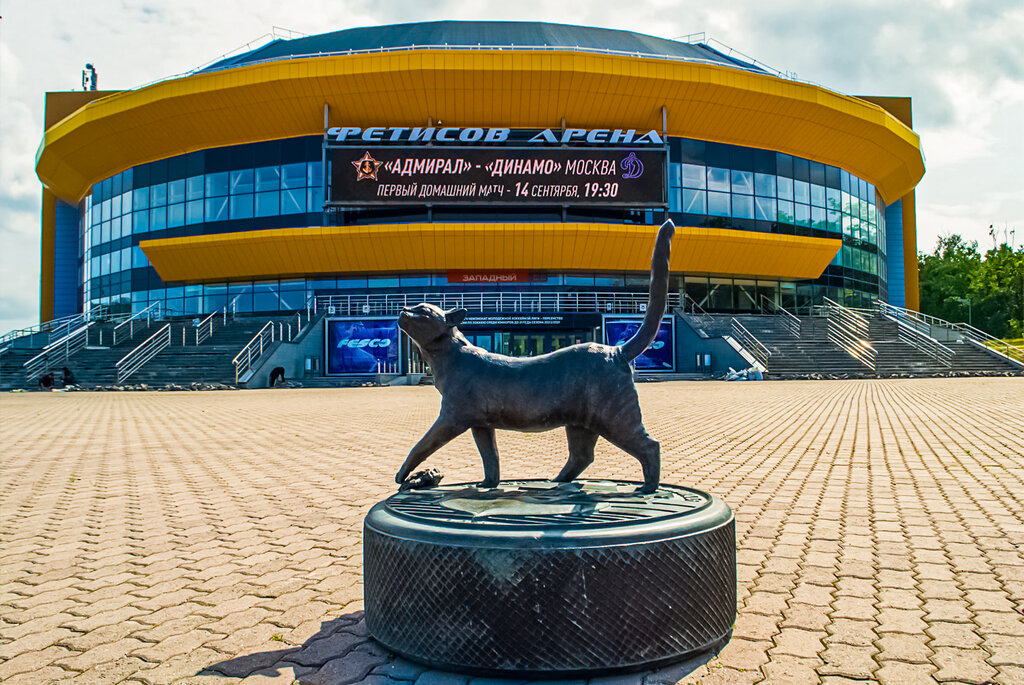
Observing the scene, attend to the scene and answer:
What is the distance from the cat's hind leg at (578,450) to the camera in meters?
3.90

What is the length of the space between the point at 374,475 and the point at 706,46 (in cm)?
4439

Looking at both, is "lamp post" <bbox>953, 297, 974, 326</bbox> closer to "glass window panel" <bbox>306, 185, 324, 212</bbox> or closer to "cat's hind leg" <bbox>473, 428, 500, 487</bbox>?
"glass window panel" <bbox>306, 185, 324, 212</bbox>

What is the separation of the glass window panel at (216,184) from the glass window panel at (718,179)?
27320 millimetres

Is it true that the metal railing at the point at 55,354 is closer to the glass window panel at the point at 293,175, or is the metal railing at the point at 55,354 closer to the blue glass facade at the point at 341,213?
the blue glass facade at the point at 341,213

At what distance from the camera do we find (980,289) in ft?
210

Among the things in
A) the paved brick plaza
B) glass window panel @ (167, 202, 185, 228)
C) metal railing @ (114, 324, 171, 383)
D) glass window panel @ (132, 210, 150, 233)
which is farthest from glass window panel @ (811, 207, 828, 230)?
glass window panel @ (132, 210, 150, 233)

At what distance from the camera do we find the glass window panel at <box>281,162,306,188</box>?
126 feet

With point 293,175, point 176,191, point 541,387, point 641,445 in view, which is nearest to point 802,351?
point 293,175

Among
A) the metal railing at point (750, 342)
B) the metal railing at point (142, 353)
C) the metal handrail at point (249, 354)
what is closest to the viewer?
the metal handrail at point (249, 354)

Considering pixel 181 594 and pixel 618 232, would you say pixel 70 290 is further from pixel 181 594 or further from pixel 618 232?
pixel 181 594

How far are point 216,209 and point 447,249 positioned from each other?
1376cm

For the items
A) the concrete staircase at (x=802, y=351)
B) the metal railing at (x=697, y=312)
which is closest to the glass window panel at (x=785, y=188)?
the concrete staircase at (x=802, y=351)

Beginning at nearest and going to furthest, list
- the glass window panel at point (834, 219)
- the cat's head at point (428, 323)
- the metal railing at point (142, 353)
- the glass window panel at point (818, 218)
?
the cat's head at point (428, 323)
the metal railing at point (142, 353)
the glass window panel at point (818, 218)
the glass window panel at point (834, 219)

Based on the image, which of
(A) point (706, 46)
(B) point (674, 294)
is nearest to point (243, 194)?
(B) point (674, 294)
